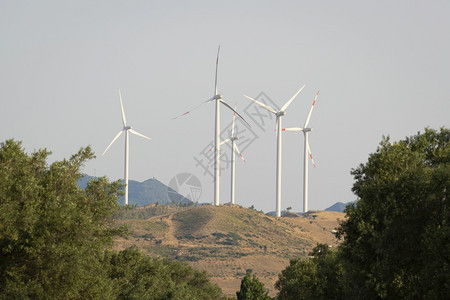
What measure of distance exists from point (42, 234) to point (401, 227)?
61.9 ft

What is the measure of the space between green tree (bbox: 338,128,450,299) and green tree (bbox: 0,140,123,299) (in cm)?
1496

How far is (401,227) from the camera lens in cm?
3278

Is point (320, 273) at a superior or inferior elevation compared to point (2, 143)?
inferior

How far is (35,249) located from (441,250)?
→ 20.9 meters

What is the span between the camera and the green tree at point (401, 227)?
1221 inches

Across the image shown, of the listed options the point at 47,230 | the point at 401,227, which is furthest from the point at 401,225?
the point at 47,230

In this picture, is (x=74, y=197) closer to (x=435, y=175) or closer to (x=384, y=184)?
(x=384, y=184)

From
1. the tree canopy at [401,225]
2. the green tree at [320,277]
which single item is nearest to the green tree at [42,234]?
the tree canopy at [401,225]

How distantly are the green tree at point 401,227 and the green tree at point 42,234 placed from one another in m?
15.0

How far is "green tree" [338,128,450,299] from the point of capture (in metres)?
31.0

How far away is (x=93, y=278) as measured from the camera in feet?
132

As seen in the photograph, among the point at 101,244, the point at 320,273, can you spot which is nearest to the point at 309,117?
the point at 320,273

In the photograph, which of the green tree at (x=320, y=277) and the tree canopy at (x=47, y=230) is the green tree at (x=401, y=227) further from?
the tree canopy at (x=47, y=230)

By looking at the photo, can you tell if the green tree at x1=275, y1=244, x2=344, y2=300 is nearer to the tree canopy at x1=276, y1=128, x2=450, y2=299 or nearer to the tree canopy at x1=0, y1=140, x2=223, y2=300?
the tree canopy at x1=276, y1=128, x2=450, y2=299
